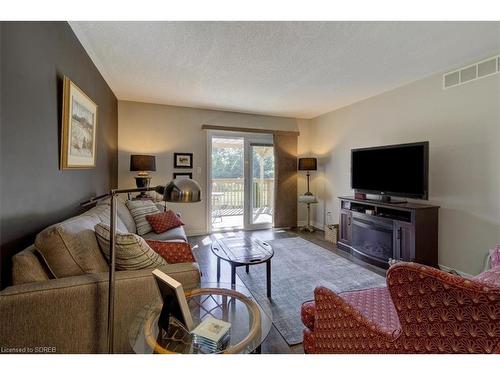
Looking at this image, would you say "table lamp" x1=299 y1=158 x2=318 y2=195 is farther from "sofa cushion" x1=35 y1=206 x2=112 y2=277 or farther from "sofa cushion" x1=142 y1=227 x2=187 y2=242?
"sofa cushion" x1=35 y1=206 x2=112 y2=277

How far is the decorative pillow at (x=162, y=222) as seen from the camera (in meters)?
2.87

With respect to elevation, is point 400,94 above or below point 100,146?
A: above

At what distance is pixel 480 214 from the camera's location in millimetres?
2506

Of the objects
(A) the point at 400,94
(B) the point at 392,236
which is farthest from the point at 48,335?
(A) the point at 400,94

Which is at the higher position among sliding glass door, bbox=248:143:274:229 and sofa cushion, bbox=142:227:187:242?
sliding glass door, bbox=248:143:274:229

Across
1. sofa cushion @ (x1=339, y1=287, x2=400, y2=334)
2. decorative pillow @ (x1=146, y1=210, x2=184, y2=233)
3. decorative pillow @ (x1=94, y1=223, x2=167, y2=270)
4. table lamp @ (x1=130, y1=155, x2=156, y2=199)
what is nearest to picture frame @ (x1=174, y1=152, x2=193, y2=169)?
table lamp @ (x1=130, y1=155, x2=156, y2=199)

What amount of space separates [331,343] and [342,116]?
399cm

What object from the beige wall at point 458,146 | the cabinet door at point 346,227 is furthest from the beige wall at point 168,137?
the beige wall at point 458,146

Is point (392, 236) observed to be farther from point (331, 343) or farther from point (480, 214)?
point (331, 343)

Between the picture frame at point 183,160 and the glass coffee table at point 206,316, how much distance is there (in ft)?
10.6

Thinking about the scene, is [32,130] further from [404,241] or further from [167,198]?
[404,241]

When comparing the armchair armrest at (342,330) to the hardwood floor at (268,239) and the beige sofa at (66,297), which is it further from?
the beige sofa at (66,297)

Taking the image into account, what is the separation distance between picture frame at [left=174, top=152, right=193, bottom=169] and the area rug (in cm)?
224

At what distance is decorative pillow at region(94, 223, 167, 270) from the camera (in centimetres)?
130
